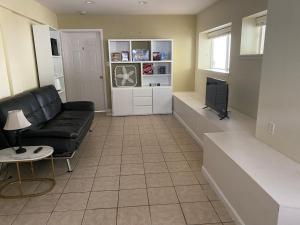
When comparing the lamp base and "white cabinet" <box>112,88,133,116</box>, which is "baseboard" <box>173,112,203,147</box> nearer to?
"white cabinet" <box>112,88,133,116</box>

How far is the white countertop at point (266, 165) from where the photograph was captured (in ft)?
4.91

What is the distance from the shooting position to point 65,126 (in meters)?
3.21

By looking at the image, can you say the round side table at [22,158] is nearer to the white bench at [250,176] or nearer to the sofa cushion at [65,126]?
the sofa cushion at [65,126]

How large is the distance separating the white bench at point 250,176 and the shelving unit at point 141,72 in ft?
8.57

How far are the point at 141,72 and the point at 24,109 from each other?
3.10m

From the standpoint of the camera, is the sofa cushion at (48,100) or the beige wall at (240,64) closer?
the beige wall at (240,64)

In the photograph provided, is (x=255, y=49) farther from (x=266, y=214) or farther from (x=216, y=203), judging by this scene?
(x=266, y=214)

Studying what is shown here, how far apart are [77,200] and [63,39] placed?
14.0 feet

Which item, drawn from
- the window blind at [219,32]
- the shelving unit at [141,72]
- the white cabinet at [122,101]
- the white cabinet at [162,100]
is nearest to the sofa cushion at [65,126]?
the white cabinet at [122,101]

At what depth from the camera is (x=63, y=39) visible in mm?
5500

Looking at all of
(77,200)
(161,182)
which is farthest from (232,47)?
(77,200)

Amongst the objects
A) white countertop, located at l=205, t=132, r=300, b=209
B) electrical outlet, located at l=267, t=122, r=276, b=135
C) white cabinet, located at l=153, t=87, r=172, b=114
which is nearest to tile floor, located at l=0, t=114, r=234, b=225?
white countertop, located at l=205, t=132, r=300, b=209

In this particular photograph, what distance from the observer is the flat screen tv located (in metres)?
3.24

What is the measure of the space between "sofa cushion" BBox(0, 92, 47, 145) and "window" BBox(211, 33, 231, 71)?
339cm
